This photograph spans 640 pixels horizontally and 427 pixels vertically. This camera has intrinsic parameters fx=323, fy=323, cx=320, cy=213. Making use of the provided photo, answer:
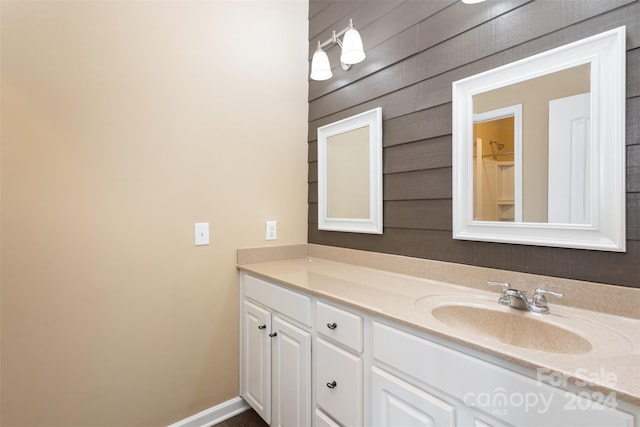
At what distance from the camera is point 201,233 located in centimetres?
177

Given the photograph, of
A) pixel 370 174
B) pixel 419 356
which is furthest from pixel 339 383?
pixel 370 174

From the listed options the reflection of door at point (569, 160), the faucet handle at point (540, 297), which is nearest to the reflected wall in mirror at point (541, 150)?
the reflection of door at point (569, 160)

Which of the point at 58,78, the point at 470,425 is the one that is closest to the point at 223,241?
the point at 58,78

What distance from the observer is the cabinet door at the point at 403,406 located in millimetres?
897

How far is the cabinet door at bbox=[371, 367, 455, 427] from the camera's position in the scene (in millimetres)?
897

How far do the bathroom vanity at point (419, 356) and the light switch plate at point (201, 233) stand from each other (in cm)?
30

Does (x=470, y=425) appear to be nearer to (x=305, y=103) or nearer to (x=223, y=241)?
(x=223, y=241)

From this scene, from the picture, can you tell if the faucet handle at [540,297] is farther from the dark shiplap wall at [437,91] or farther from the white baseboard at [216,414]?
the white baseboard at [216,414]

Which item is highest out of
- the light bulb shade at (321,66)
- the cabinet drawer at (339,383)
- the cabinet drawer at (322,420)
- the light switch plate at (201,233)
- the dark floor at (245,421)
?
the light bulb shade at (321,66)

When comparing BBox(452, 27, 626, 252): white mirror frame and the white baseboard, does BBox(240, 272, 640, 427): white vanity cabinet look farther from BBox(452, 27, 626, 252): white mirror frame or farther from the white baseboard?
BBox(452, 27, 626, 252): white mirror frame

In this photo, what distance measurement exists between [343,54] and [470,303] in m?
1.35

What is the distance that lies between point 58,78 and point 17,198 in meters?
0.53

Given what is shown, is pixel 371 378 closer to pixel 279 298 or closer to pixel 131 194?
pixel 279 298

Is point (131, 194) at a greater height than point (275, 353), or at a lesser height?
greater
